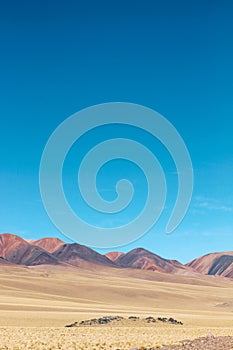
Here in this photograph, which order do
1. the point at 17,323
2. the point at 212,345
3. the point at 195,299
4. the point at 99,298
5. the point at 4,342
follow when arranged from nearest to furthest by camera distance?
1. the point at 212,345
2. the point at 4,342
3. the point at 17,323
4. the point at 99,298
5. the point at 195,299

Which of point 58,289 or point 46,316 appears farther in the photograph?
point 58,289

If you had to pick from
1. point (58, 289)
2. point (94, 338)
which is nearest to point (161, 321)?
point (94, 338)

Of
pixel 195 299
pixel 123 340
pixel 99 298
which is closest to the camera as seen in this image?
pixel 123 340

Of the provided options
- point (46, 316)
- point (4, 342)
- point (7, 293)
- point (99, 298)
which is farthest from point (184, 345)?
point (99, 298)

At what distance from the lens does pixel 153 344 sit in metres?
28.2

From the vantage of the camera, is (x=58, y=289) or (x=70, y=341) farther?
(x=58, y=289)

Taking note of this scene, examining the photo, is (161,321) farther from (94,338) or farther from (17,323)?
(94,338)

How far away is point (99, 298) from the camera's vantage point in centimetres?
12800

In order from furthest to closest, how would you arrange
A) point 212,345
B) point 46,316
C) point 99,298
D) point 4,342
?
point 99,298, point 46,316, point 4,342, point 212,345

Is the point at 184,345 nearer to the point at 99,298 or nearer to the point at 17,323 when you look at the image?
the point at 17,323

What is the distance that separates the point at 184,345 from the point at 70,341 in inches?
268

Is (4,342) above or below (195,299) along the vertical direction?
below

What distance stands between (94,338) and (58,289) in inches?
4229

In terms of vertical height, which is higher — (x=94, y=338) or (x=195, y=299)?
(x=195, y=299)
